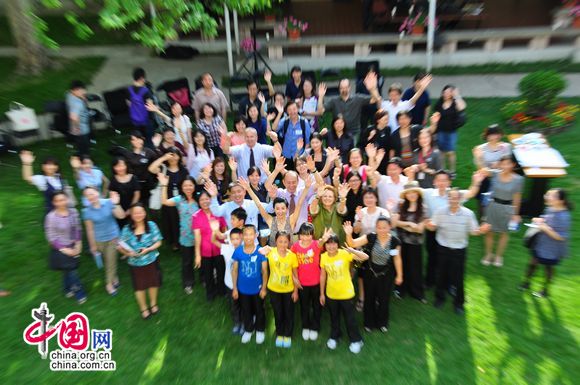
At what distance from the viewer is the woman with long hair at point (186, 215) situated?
610cm

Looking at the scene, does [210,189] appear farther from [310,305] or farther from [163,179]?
[310,305]

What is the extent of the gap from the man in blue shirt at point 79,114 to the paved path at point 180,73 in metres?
4.34

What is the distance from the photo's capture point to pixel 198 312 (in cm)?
607

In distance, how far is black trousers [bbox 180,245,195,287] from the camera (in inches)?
248

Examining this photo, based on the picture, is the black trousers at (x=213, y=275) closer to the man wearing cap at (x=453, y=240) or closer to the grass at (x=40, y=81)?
the man wearing cap at (x=453, y=240)

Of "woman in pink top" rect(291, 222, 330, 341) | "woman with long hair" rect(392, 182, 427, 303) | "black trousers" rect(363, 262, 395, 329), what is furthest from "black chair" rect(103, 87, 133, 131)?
"black trousers" rect(363, 262, 395, 329)

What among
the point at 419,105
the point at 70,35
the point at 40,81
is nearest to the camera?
the point at 419,105

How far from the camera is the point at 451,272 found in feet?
18.9

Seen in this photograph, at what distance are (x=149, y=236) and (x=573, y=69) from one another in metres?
12.7

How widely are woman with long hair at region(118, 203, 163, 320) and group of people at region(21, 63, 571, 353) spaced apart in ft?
0.05

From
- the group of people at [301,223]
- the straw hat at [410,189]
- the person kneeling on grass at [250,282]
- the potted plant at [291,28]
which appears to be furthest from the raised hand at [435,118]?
the potted plant at [291,28]

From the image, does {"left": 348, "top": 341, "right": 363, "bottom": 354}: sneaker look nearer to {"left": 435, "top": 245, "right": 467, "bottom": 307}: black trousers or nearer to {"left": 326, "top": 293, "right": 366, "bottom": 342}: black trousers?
{"left": 326, "top": 293, "right": 366, "bottom": 342}: black trousers

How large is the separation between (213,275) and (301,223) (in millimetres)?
1347

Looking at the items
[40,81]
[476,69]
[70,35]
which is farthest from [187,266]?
[70,35]
